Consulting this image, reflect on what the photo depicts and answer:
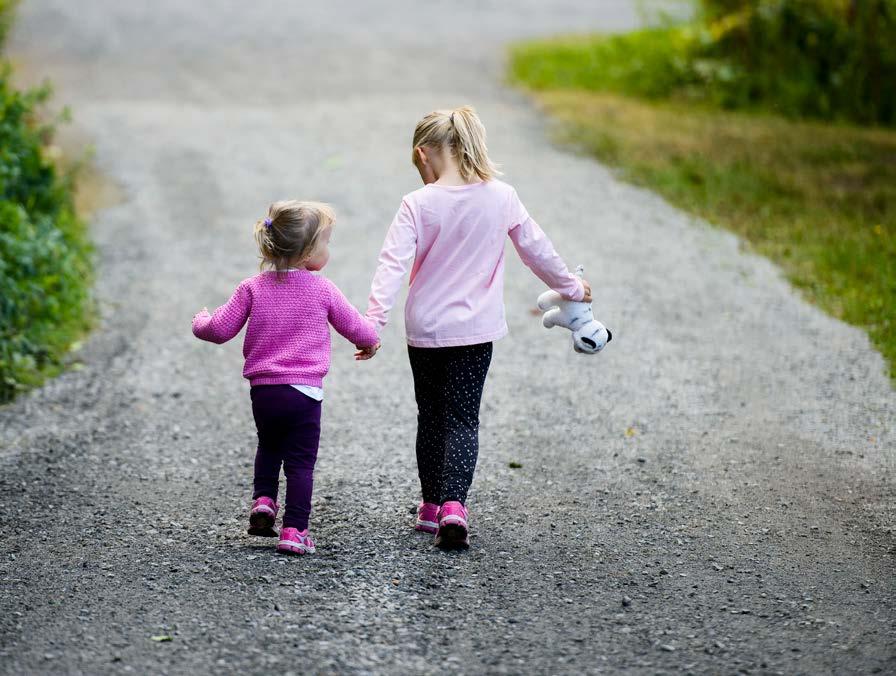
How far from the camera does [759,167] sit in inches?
472

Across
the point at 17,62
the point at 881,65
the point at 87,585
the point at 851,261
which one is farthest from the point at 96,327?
the point at 881,65

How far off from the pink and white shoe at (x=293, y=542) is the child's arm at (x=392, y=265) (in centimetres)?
89

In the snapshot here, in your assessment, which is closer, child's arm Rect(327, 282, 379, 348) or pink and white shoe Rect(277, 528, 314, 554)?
child's arm Rect(327, 282, 379, 348)

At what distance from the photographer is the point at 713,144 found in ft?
42.3

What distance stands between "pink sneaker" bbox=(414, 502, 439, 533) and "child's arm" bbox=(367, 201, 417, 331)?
905 mm

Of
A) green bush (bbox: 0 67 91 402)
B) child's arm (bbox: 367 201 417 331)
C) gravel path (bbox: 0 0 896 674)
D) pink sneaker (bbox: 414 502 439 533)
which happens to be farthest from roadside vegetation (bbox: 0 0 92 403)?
child's arm (bbox: 367 201 417 331)

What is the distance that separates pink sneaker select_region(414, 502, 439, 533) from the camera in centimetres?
479

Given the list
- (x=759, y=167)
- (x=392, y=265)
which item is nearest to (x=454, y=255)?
(x=392, y=265)

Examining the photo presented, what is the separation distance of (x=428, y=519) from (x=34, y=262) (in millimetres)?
4510

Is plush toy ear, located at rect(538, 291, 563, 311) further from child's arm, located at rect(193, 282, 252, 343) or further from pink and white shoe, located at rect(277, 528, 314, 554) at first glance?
pink and white shoe, located at rect(277, 528, 314, 554)

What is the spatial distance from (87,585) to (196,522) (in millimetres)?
730

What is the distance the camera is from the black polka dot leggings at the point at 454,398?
458 cm

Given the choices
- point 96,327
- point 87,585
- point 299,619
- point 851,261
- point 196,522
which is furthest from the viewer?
point 851,261

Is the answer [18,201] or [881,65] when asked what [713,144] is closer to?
[881,65]
